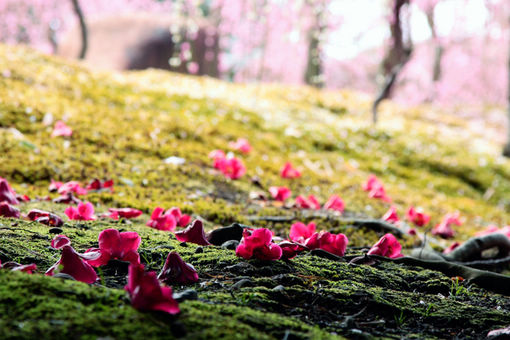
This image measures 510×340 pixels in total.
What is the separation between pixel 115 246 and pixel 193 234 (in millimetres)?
520

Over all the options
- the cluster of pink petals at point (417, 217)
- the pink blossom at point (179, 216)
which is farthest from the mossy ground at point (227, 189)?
the cluster of pink petals at point (417, 217)

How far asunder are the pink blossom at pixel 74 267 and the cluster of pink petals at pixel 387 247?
4.69 feet

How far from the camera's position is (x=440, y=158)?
8.54 metres

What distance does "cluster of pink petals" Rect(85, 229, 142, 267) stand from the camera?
67.7 inches

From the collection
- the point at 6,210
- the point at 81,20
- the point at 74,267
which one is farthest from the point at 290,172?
the point at 81,20

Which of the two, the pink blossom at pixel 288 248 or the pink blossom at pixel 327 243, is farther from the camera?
the pink blossom at pixel 327 243

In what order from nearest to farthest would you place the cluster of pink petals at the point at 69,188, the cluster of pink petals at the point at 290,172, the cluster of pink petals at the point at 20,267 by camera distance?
the cluster of pink petals at the point at 20,267
the cluster of pink petals at the point at 69,188
the cluster of pink petals at the point at 290,172

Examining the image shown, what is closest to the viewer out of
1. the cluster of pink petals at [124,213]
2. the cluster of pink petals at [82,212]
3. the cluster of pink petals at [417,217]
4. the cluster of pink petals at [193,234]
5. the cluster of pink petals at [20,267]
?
the cluster of pink petals at [20,267]

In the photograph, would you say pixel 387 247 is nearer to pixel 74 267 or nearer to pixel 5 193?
pixel 74 267

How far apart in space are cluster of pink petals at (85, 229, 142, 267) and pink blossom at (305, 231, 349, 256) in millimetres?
889

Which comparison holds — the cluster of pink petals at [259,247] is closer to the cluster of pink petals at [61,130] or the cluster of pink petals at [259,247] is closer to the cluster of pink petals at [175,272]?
the cluster of pink petals at [175,272]

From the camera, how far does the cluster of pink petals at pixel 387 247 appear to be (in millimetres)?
2309

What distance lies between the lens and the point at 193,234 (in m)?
2.20

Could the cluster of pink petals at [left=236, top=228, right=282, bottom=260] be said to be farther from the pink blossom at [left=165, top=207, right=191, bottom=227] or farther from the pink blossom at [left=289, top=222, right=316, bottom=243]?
the pink blossom at [left=165, top=207, right=191, bottom=227]
